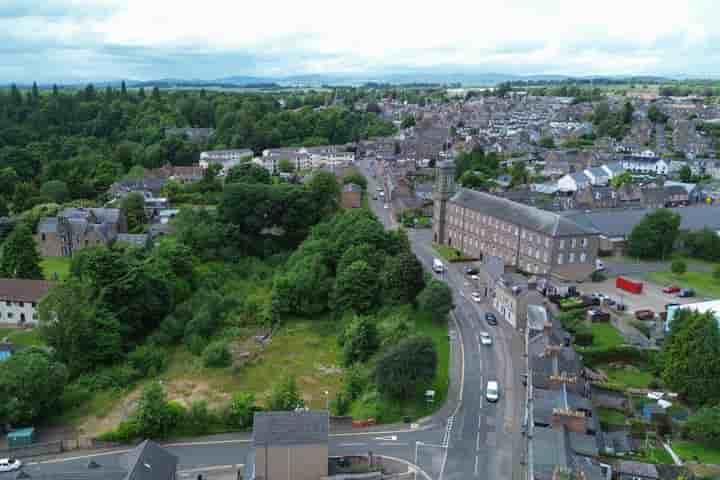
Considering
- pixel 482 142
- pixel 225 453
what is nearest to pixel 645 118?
pixel 482 142

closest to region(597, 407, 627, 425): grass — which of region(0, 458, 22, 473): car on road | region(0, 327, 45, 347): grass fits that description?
region(0, 458, 22, 473): car on road

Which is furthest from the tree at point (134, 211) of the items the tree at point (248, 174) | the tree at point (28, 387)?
the tree at point (28, 387)

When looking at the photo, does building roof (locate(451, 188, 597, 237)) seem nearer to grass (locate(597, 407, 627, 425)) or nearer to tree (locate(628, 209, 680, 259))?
tree (locate(628, 209, 680, 259))

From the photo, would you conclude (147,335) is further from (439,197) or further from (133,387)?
(439,197)

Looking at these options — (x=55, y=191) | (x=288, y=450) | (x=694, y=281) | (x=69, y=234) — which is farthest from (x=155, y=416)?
(x=55, y=191)

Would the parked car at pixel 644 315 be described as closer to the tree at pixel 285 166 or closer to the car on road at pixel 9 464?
the car on road at pixel 9 464
